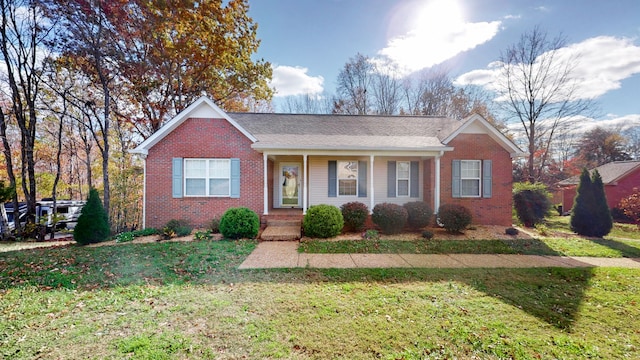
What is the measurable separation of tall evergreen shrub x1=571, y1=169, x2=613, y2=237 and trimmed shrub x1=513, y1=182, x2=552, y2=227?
1.47 m

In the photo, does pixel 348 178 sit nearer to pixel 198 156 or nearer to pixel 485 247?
pixel 485 247

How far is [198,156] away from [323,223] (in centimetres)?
602

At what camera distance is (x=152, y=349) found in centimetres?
291

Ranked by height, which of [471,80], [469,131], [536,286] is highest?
[471,80]

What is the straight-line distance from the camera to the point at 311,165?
39.5ft

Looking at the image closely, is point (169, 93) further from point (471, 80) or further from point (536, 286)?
point (471, 80)

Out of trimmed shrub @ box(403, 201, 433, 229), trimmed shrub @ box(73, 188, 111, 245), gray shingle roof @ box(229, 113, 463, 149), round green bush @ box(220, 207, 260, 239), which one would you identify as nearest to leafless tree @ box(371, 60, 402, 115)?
gray shingle roof @ box(229, 113, 463, 149)

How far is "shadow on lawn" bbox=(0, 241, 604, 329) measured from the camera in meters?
4.62

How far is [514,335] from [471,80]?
2908 centimetres

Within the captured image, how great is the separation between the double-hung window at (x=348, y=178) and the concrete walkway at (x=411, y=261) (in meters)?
5.04

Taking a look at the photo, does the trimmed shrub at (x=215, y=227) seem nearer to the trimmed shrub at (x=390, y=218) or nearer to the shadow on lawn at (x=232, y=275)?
the shadow on lawn at (x=232, y=275)

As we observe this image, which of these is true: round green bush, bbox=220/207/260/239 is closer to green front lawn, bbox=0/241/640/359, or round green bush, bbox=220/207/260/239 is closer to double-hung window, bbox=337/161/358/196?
green front lawn, bbox=0/241/640/359

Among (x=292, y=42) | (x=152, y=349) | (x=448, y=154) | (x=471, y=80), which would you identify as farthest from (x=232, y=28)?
(x=471, y=80)

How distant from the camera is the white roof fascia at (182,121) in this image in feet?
33.4
